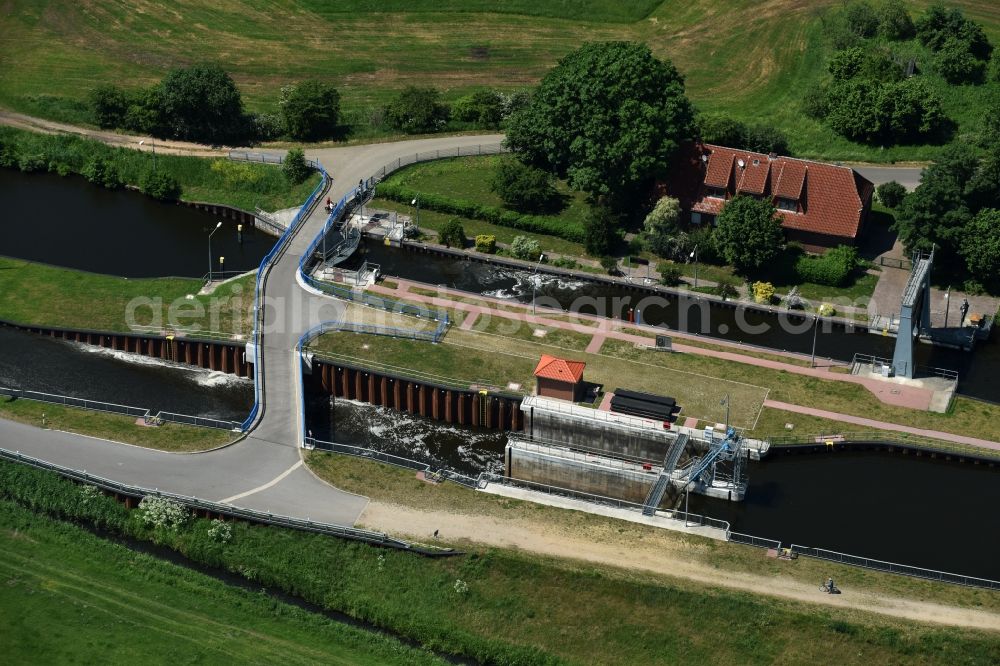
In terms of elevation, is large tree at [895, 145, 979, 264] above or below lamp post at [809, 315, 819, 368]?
above

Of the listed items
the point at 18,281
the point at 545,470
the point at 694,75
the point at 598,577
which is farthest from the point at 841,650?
Result: the point at 694,75

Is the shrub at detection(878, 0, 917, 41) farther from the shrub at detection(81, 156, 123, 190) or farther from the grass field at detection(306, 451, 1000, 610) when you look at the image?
the grass field at detection(306, 451, 1000, 610)

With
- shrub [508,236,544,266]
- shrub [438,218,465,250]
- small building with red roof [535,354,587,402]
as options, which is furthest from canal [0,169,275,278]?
small building with red roof [535,354,587,402]

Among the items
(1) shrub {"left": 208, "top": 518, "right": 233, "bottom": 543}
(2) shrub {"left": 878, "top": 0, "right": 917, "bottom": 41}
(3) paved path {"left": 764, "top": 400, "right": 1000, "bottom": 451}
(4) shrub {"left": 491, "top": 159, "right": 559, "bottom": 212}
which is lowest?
(1) shrub {"left": 208, "top": 518, "right": 233, "bottom": 543}

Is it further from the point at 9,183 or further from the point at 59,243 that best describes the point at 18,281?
the point at 9,183

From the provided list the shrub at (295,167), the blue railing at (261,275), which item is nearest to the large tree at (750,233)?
the blue railing at (261,275)

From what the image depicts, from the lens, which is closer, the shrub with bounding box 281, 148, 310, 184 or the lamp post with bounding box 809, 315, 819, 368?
the lamp post with bounding box 809, 315, 819, 368

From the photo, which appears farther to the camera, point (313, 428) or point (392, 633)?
point (313, 428)
